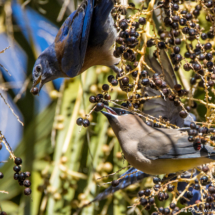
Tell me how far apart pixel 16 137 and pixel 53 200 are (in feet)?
1.49

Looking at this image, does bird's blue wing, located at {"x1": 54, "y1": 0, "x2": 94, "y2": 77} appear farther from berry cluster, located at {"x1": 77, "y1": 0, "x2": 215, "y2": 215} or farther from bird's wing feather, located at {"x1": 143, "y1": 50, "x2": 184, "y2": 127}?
bird's wing feather, located at {"x1": 143, "y1": 50, "x2": 184, "y2": 127}

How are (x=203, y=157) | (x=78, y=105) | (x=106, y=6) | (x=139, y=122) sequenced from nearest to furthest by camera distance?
(x=203, y=157)
(x=139, y=122)
(x=106, y=6)
(x=78, y=105)

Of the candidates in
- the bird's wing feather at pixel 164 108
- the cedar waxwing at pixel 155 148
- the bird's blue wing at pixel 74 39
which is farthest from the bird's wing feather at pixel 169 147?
the bird's blue wing at pixel 74 39

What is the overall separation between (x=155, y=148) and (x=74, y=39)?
0.69 m

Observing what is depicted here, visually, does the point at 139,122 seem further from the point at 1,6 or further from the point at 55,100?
the point at 1,6

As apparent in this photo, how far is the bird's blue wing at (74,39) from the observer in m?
1.55

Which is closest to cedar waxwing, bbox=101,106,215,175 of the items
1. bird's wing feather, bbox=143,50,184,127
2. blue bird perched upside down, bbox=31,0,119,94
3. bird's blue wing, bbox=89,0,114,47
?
bird's wing feather, bbox=143,50,184,127

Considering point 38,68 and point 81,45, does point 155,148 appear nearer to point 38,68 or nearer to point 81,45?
point 81,45

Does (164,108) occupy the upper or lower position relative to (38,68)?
lower

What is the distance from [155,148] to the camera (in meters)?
1.39

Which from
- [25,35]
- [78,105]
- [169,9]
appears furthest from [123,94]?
[25,35]

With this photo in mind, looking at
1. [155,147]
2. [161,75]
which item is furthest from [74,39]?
[155,147]

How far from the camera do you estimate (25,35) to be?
212 centimetres

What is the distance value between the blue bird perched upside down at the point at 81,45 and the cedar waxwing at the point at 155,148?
0.40 metres
